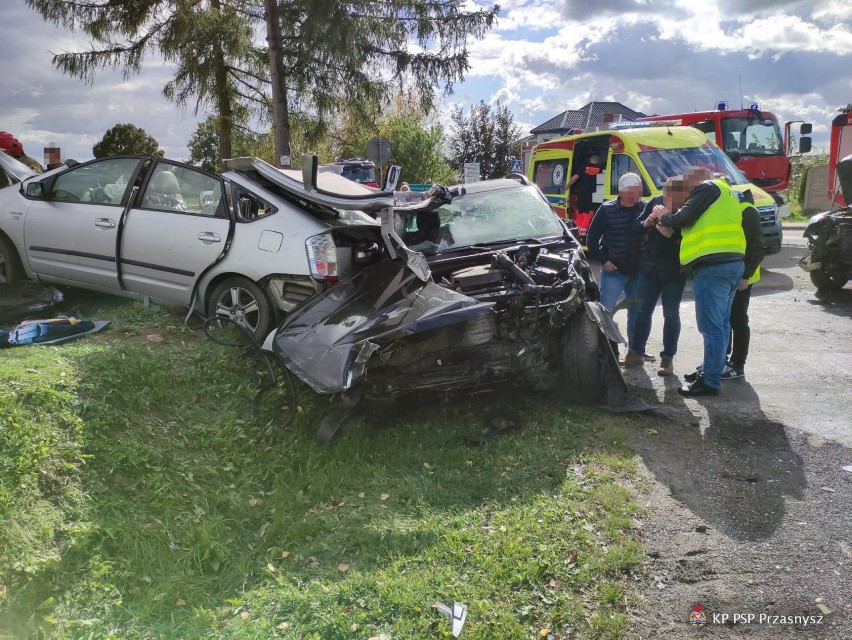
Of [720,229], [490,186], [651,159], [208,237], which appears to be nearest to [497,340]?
[720,229]

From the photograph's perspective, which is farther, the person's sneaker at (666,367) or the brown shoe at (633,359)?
the brown shoe at (633,359)

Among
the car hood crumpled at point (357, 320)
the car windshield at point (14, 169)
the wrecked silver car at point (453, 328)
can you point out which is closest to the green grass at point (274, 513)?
the wrecked silver car at point (453, 328)

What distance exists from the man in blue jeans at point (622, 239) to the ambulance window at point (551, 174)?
7217 mm

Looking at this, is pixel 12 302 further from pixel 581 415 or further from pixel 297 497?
pixel 581 415

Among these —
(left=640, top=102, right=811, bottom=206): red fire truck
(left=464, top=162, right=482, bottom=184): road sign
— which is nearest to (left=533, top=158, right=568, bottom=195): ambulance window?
(left=640, top=102, right=811, bottom=206): red fire truck

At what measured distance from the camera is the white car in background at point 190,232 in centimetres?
563

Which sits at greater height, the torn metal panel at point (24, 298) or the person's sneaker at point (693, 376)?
the torn metal panel at point (24, 298)

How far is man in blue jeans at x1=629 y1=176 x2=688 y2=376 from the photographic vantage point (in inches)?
253

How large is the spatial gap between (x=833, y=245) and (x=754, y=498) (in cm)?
656

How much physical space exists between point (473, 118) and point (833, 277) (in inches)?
912

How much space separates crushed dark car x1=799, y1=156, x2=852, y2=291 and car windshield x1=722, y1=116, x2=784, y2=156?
485 centimetres

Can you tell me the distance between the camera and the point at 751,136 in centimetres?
1472

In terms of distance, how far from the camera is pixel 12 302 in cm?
643

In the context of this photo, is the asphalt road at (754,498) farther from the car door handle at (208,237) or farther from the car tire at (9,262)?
the car tire at (9,262)
